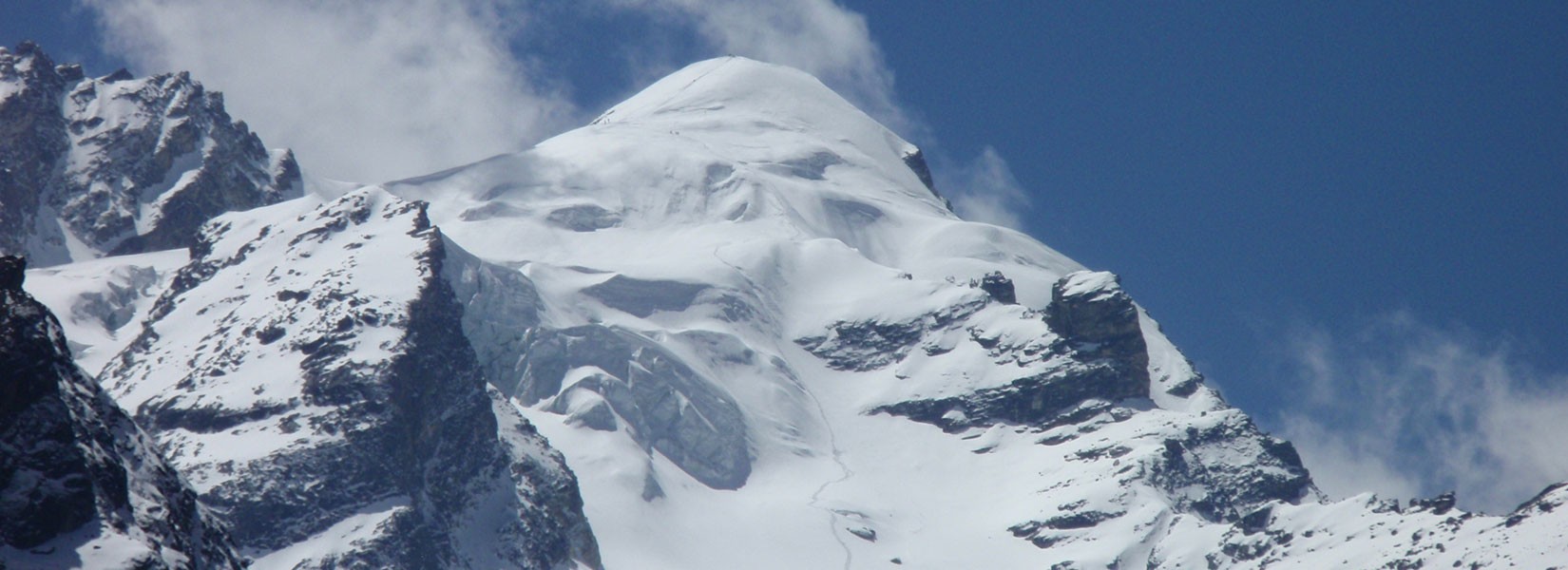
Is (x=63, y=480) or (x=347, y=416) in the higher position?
(x=347, y=416)

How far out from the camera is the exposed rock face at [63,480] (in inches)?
2185

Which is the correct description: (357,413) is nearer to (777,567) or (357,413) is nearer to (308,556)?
(308,556)

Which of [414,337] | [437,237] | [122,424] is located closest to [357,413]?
[414,337]

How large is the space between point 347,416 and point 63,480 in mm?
108247

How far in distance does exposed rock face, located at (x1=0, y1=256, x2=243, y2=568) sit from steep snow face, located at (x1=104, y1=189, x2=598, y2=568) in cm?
8868

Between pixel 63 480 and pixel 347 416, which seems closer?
pixel 63 480

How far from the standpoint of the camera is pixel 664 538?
19762 cm

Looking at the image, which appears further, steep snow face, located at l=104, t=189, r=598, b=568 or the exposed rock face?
steep snow face, located at l=104, t=189, r=598, b=568

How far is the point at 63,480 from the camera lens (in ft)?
186

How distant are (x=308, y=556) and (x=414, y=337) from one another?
2629cm

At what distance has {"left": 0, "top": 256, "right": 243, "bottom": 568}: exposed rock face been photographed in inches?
2185

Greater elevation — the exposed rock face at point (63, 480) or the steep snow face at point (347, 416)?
the steep snow face at point (347, 416)

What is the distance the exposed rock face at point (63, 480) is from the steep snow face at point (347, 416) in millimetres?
88680

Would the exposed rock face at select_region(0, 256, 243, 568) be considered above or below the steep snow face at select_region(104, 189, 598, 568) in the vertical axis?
below
